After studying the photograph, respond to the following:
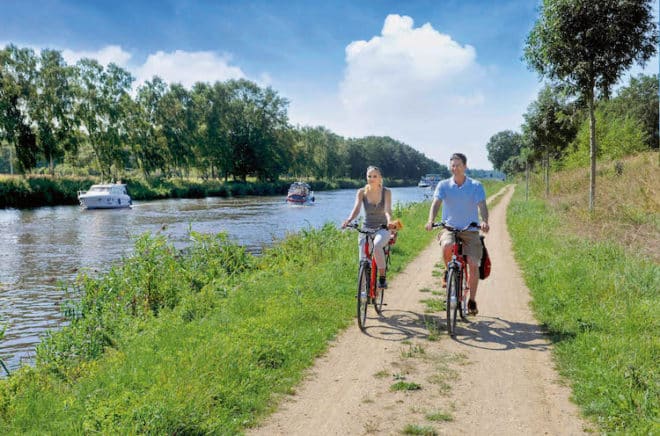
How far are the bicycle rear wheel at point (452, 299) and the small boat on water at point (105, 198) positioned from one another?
3712 centimetres

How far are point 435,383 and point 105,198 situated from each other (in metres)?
38.4

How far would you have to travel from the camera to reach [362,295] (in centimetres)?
644

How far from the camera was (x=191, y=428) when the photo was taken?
3742 mm

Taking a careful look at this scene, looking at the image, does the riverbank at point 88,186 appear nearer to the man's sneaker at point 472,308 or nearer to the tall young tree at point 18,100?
the tall young tree at point 18,100

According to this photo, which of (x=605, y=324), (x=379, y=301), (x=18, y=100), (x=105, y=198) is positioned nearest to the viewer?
(x=605, y=324)

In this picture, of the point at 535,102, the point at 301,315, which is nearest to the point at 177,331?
the point at 301,315

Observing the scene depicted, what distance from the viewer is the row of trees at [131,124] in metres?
46.9

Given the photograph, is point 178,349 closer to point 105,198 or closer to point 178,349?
point 178,349

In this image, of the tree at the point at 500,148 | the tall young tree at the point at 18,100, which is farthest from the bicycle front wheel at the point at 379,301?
the tree at the point at 500,148

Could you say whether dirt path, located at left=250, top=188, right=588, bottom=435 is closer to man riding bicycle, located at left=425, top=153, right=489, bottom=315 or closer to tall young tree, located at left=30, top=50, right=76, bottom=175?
man riding bicycle, located at left=425, top=153, right=489, bottom=315

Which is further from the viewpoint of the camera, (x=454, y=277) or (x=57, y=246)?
→ (x=57, y=246)

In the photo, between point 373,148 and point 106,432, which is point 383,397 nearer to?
point 106,432

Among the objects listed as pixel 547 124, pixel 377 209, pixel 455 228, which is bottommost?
pixel 455 228

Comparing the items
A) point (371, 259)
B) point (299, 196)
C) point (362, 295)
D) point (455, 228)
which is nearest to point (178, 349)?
point (362, 295)
